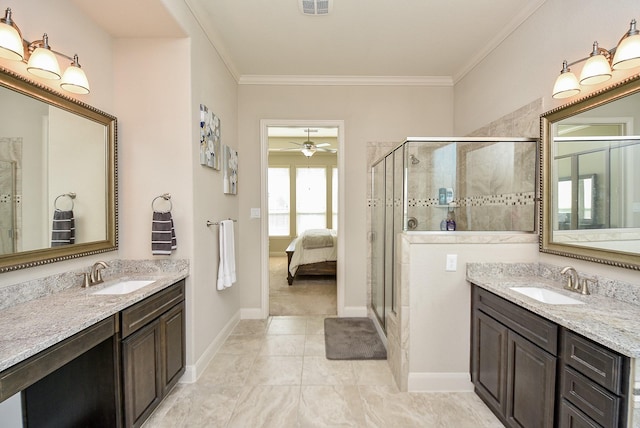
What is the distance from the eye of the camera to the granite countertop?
107 centimetres

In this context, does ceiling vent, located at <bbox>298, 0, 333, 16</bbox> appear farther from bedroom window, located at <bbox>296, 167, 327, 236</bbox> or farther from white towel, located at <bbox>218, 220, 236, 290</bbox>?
bedroom window, located at <bbox>296, 167, 327, 236</bbox>

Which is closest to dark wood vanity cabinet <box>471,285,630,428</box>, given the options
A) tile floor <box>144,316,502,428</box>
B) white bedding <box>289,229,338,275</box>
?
tile floor <box>144,316,502,428</box>

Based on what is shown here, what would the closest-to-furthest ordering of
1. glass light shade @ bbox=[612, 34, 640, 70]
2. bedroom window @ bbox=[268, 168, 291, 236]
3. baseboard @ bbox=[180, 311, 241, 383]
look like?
1. glass light shade @ bbox=[612, 34, 640, 70]
2. baseboard @ bbox=[180, 311, 241, 383]
3. bedroom window @ bbox=[268, 168, 291, 236]

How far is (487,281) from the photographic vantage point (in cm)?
192

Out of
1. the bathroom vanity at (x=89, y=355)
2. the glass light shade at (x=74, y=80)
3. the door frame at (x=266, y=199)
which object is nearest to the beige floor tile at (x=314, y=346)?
the door frame at (x=266, y=199)

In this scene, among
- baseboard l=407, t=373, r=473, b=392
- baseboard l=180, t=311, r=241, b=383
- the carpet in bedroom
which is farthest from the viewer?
the carpet in bedroom

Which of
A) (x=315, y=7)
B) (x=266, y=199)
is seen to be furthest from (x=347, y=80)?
(x=266, y=199)

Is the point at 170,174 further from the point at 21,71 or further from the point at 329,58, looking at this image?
the point at 329,58

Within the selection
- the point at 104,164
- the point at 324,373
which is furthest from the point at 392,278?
the point at 104,164

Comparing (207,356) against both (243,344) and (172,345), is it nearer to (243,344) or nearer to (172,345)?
(243,344)

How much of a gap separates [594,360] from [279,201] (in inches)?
267

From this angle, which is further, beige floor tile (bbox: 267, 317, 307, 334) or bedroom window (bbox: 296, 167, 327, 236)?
bedroom window (bbox: 296, 167, 327, 236)

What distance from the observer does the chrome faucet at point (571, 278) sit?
5.47ft

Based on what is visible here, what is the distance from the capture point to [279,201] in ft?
24.6
